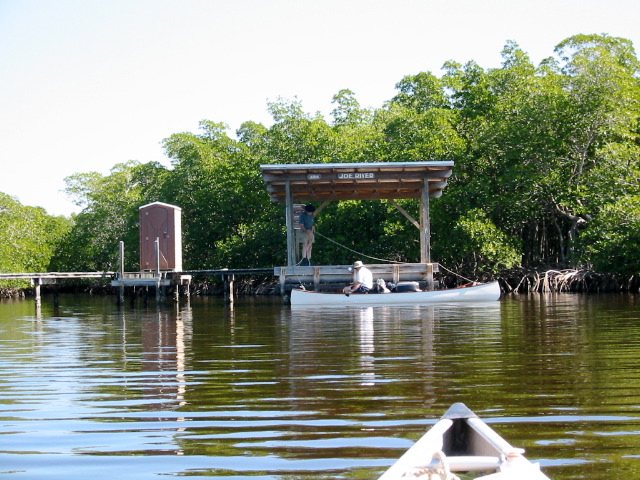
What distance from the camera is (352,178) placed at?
21.5 m

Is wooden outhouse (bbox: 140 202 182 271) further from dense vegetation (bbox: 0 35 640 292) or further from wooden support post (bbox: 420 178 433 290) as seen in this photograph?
wooden support post (bbox: 420 178 433 290)

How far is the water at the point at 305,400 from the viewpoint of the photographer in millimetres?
4094

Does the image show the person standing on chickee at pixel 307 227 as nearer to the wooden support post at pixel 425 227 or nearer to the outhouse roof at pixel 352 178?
the outhouse roof at pixel 352 178

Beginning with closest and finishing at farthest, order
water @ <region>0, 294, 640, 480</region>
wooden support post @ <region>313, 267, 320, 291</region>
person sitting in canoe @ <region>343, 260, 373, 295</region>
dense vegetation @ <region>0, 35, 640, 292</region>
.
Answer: water @ <region>0, 294, 640, 480</region>, person sitting in canoe @ <region>343, 260, 373, 295</region>, wooden support post @ <region>313, 267, 320, 291</region>, dense vegetation @ <region>0, 35, 640, 292</region>

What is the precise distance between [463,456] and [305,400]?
242 centimetres

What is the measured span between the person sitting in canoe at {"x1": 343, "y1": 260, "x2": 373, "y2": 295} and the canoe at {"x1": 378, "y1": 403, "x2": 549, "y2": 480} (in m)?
15.9

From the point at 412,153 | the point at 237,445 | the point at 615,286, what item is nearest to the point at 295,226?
the point at 412,153

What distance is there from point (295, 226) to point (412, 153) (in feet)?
30.2

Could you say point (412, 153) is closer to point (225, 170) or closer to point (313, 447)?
point (225, 170)

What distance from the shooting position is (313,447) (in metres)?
4.33

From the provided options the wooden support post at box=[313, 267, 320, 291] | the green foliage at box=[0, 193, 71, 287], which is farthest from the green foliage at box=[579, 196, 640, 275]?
the green foliage at box=[0, 193, 71, 287]

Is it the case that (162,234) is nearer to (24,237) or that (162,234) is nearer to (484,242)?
(484,242)

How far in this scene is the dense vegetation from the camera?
28.1 metres

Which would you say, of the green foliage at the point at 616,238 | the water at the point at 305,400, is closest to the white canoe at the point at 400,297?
→ the green foliage at the point at 616,238
